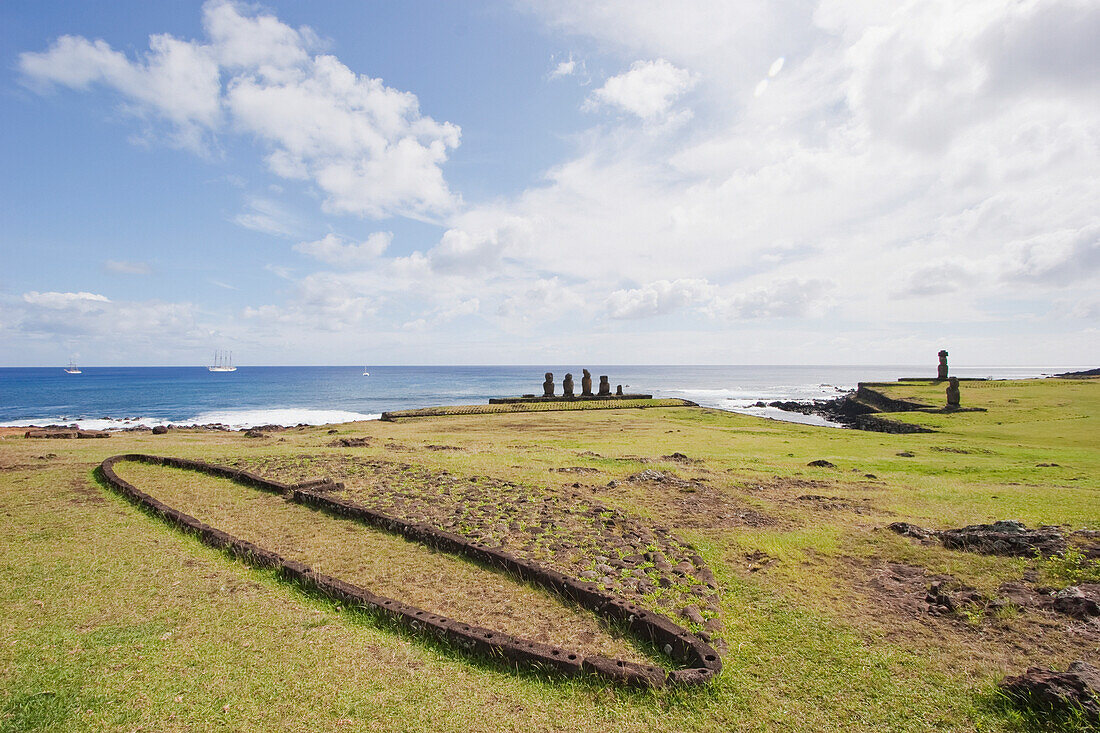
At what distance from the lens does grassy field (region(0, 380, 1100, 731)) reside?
4289 millimetres

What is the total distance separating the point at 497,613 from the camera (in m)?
6.14

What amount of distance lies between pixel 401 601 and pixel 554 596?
2007mm

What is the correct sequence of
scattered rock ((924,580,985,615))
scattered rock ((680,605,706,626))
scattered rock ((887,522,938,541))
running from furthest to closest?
scattered rock ((887,522,938,541)) → scattered rock ((924,580,985,615)) → scattered rock ((680,605,706,626))

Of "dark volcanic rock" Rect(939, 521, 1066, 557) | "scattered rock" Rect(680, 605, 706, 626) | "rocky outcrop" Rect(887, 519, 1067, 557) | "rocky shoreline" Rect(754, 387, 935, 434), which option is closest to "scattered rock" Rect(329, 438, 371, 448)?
"scattered rock" Rect(680, 605, 706, 626)

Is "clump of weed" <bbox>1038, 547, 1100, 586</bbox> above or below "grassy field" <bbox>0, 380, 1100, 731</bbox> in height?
above

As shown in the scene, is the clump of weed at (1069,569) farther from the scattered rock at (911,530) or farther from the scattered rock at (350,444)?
the scattered rock at (350,444)

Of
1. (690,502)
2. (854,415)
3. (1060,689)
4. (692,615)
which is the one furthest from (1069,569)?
(854,415)

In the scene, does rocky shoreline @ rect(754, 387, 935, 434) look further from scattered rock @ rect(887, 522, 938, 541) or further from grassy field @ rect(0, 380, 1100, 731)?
scattered rock @ rect(887, 522, 938, 541)

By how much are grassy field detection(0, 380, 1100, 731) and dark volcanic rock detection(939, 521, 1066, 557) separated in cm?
43

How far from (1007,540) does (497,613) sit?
309 inches

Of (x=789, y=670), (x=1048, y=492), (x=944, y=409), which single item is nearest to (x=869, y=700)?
(x=789, y=670)

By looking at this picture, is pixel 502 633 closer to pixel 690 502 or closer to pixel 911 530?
pixel 690 502

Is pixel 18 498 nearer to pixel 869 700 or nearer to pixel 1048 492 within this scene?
pixel 869 700

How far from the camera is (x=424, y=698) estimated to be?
176 inches
